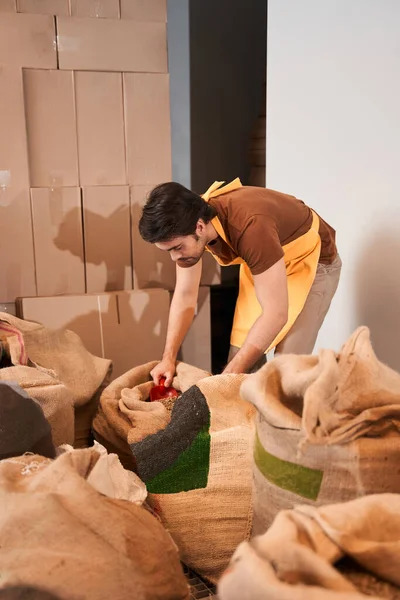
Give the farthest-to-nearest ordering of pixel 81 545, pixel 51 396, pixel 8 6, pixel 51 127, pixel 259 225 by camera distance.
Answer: pixel 51 127, pixel 8 6, pixel 259 225, pixel 51 396, pixel 81 545

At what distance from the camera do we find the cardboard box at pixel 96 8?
233 centimetres

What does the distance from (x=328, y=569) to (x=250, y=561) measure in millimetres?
78

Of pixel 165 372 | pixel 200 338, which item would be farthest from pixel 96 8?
pixel 165 372

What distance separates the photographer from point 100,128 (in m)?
2.40

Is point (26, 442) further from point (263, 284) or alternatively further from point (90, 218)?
point (90, 218)

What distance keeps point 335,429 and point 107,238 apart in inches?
70.0

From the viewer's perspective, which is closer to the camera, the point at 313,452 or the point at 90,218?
the point at 313,452

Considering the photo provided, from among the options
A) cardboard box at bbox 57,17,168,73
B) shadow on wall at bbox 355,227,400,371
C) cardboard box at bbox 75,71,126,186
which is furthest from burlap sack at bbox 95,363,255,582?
cardboard box at bbox 57,17,168,73

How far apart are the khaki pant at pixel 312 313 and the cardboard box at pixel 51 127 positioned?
1000mm

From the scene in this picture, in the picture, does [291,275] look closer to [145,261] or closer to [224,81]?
[145,261]

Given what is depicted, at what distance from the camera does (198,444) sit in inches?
46.2

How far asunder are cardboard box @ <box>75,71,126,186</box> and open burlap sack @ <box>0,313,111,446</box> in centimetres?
77

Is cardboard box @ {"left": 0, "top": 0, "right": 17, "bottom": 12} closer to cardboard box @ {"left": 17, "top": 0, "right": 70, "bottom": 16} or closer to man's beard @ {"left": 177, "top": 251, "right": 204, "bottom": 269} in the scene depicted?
cardboard box @ {"left": 17, "top": 0, "right": 70, "bottom": 16}

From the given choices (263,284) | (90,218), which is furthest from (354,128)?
(90,218)
